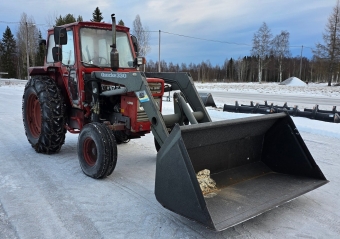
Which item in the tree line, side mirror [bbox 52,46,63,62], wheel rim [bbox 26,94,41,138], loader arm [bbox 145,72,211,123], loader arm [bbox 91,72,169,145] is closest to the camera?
loader arm [bbox 91,72,169,145]

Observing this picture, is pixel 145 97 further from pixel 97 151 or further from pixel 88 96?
pixel 88 96

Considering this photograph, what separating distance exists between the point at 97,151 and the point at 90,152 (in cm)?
45

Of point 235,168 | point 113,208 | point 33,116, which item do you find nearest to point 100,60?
point 33,116

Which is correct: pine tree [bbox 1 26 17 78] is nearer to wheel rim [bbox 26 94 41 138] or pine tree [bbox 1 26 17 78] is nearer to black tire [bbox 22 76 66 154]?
wheel rim [bbox 26 94 41 138]

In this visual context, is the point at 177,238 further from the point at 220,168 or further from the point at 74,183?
the point at 74,183

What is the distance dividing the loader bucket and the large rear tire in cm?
124

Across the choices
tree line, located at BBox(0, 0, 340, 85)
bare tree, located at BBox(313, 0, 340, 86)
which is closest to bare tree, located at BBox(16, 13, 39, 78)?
tree line, located at BBox(0, 0, 340, 85)

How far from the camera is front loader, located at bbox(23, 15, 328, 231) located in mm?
2975

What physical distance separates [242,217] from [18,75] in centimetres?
6131

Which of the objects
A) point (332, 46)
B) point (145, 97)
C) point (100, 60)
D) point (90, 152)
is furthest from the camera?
→ point (332, 46)

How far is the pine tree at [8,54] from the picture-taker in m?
53.5

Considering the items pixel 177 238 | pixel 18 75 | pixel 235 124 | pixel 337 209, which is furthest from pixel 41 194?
pixel 18 75

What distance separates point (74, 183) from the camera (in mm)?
4223

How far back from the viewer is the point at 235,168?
3.97 meters
